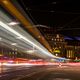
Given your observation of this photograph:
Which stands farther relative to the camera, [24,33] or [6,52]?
[24,33]

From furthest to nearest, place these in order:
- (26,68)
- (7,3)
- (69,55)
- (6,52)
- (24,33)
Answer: (69,55), (26,68), (24,33), (6,52), (7,3)

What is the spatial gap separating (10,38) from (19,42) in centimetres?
306

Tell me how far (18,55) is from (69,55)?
5639 inches

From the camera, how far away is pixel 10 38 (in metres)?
18.9

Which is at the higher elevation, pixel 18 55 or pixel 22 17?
pixel 22 17

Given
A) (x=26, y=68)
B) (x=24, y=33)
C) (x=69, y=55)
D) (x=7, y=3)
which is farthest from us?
(x=69, y=55)

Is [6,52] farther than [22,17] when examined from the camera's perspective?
No

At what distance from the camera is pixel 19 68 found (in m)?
25.2

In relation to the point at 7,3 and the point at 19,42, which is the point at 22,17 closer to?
the point at 19,42

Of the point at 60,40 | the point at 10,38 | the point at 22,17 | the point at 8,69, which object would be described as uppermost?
the point at 60,40

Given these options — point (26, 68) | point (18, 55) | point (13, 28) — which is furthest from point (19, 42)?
point (26, 68)

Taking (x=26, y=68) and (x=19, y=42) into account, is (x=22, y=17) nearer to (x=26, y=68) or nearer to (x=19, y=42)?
(x=19, y=42)

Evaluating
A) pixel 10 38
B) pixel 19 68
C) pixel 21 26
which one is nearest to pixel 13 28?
pixel 10 38

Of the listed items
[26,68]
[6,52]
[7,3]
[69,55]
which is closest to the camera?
[7,3]
